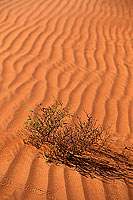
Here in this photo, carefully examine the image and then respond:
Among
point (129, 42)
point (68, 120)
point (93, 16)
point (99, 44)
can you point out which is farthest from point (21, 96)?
point (93, 16)

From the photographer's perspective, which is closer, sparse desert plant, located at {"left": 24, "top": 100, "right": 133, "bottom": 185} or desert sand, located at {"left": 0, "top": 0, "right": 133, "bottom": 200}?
desert sand, located at {"left": 0, "top": 0, "right": 133, "bottom": 200}

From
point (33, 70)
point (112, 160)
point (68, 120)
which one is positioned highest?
point (33, 70)

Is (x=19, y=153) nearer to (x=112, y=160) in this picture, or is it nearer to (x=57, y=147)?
(x=57, y=147)

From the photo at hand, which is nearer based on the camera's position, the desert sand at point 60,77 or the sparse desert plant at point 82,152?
the desert sand at point 60,77

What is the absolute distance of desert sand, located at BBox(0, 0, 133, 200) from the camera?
6.40 feet

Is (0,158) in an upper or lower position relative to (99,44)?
lower

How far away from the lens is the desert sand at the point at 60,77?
195cm

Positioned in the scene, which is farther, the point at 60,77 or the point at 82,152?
the point at 60,77

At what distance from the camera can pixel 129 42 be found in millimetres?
5406

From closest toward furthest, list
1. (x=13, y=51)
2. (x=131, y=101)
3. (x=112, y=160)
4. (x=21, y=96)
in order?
(x=112, y=160) → (x=21, y=96) → (x=131, y=101) → (x=13, y=51)

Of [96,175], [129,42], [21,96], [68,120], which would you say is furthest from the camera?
[129,42]

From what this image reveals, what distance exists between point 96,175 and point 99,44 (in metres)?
3.50

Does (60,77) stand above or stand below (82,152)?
above

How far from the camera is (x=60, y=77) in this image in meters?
3.65
